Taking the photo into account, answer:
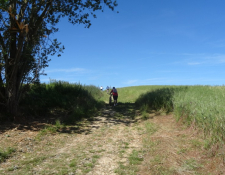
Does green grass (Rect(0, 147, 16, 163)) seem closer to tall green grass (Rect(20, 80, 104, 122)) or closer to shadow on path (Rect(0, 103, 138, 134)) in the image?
shadow on path (Rect(0, 103, 138, 134))

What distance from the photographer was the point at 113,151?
6.37 metres

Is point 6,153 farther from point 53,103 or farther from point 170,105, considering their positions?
point 170,105

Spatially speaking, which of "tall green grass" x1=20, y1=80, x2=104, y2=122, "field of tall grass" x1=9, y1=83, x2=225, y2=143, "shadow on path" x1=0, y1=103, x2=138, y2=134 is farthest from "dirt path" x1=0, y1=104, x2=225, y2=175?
"tall green grass" x1=20, y1=80, x2=104, y2=122

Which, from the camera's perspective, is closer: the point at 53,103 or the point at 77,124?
the point at 77,124

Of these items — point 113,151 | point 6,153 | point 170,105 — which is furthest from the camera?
point 170,105

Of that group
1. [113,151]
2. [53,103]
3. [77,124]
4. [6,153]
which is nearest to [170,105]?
[77,124]

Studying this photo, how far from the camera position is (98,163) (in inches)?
210

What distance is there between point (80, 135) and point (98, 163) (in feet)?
10.9

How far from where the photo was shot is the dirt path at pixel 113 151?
486 cm

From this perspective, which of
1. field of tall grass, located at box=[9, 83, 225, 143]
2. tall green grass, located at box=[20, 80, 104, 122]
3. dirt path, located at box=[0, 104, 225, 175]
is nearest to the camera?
dirt path, located at box=[0, 104, 225, 175]

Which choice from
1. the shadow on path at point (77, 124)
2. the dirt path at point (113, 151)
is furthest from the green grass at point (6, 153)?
the shadow on path at point (77, 124)

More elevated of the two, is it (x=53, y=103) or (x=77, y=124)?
(x=53, y=103)

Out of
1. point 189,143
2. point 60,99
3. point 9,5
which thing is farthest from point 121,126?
point 9,5

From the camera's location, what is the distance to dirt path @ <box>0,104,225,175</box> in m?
4.86
